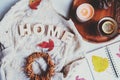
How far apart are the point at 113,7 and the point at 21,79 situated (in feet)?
2.13

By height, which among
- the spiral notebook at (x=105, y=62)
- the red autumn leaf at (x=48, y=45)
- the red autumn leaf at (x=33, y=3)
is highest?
the red autumn leaf at (x=33, y=3)

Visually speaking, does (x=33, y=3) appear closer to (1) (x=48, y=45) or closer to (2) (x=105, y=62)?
(1) (x=48, y=45)

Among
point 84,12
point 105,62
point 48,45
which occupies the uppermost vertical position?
point 84,12

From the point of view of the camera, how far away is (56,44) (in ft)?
5.49

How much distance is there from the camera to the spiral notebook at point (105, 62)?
1.72m

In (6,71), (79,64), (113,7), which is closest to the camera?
(6,71)

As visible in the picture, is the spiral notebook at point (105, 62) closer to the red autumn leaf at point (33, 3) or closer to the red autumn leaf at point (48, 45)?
the red autumn leaf at point (48, 45)

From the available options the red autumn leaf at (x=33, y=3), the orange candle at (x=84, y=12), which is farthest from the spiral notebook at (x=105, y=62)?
the red autumn leaf at (x=33, y=3)

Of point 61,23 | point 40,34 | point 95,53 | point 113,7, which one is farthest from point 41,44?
point 113,7

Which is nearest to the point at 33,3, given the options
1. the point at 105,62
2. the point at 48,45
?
the point at 48,45

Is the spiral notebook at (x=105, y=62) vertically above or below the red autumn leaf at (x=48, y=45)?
below

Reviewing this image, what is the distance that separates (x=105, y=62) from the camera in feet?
5.74

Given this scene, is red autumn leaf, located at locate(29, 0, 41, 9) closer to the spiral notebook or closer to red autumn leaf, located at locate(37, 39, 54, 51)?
red autumn leaf, located at locate(37, 39, 54, 51)

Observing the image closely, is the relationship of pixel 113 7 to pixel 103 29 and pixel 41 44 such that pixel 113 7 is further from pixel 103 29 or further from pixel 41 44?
pixel 41 44
